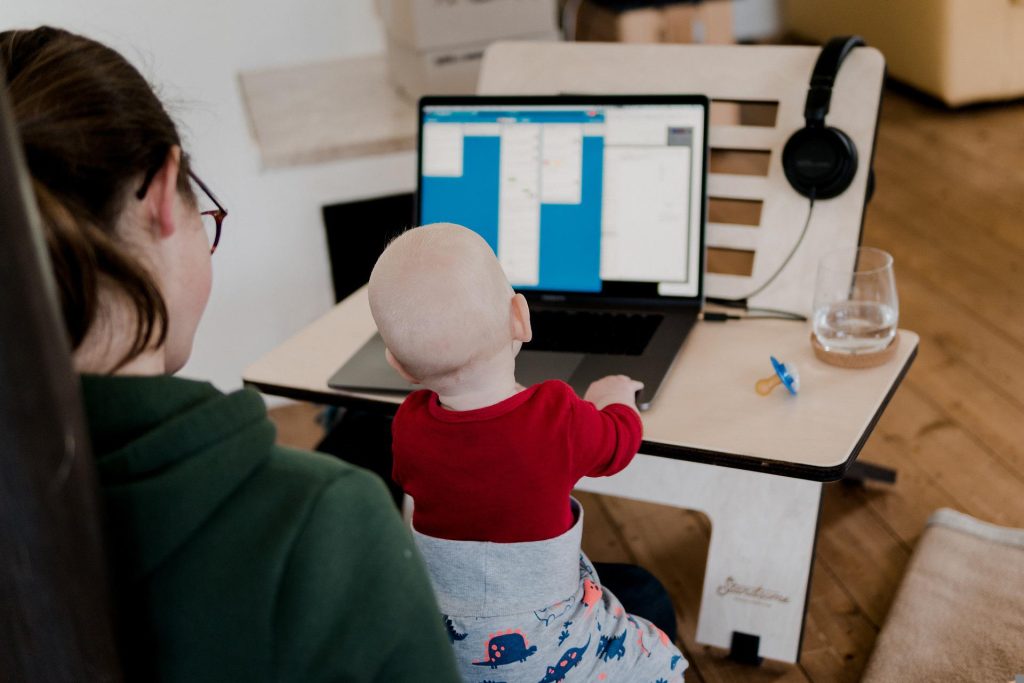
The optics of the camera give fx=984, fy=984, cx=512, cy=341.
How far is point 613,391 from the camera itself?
3.92ft

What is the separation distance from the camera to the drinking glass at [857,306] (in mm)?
1287

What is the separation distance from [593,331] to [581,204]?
0.63ft

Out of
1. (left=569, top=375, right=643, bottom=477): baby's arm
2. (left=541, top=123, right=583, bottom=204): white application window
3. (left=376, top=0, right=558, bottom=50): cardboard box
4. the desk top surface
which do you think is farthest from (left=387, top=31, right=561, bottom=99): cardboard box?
(left=569, top=375, right=643, bottom=477): baby's arm

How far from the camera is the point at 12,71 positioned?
66cm

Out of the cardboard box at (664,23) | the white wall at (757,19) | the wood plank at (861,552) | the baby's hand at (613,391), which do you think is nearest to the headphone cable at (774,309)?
the baby's hand at (613,391)

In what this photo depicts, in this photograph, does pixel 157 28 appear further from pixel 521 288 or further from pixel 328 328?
pixel 521 288

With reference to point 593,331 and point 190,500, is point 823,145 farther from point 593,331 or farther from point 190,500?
point 190,500

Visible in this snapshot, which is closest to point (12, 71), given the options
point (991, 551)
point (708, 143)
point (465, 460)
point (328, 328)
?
point (465, 460)

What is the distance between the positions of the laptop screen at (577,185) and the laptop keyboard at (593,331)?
0.15ft

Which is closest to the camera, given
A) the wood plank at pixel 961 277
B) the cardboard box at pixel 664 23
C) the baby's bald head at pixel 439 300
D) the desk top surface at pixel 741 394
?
the baby's bald head at pixel 439 300

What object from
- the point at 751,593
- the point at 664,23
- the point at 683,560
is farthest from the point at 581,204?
the point at 664,23

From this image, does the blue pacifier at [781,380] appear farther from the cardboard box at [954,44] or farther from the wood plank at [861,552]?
the cardboard box at [954,44]

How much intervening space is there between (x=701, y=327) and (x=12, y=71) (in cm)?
100

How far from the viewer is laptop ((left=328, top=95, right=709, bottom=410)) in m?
1.41
